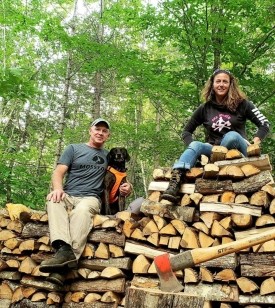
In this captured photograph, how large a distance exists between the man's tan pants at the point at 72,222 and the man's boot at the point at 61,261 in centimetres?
9

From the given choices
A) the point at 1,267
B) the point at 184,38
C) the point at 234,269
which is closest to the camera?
the point at 234,269

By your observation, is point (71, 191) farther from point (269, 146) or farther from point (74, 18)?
point (74, 18)

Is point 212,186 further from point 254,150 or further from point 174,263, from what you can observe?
point 174,263

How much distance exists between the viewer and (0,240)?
15.4 ft

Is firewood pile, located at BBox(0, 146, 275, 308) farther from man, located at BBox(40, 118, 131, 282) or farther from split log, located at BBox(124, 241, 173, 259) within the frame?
man, located at BBox(40, 118, 131, 282)

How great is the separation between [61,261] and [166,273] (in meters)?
→ 1.69

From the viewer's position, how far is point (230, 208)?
392cm

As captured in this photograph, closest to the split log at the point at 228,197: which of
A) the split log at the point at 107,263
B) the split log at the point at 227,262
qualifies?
the split log at the point at 227,262

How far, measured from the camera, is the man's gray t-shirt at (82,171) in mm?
4691

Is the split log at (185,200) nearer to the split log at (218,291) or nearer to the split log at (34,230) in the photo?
the split log at (218,291)

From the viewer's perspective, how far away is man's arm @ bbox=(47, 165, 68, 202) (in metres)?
4.26

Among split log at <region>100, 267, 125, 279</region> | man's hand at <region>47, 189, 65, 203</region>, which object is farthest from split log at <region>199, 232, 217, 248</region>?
man's hand at <region>47, 189, 65, 203</region>

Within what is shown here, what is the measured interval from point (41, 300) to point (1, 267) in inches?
27.7

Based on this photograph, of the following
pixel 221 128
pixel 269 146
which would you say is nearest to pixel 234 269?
pixel 221 128
